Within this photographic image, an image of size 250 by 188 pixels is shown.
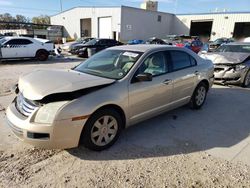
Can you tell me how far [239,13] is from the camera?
3534 cm

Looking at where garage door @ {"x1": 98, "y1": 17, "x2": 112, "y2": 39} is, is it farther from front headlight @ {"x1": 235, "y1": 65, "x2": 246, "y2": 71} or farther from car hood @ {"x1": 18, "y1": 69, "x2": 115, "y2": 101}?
car hood @ {"x1": 18, "y1": 69, "x2": 115, "y2": 101}

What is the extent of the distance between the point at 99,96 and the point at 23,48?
12.6 meters

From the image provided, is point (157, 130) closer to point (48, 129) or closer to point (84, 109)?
point (84, 109)

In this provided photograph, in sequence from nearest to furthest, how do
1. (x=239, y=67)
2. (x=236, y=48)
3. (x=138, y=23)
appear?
(x=239, y=67), (x=236, y=48), (x=138, y=23)

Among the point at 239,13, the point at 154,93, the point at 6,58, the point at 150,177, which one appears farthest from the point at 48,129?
the point at 239,13

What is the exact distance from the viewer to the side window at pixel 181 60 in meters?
4.66

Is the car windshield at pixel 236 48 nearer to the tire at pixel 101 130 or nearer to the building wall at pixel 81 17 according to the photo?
the tire at pixel 101 130

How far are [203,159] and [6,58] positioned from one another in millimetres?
13279

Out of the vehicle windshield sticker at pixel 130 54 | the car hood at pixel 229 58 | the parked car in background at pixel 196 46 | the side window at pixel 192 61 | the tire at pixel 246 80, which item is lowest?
the tire at pixel 246 80

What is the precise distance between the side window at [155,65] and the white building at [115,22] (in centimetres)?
2951

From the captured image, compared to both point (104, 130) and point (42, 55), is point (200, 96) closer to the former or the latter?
point (104, 130)

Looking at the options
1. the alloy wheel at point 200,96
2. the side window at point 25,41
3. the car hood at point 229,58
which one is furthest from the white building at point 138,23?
the alloy wheel at point 200,96

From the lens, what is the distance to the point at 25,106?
326cm

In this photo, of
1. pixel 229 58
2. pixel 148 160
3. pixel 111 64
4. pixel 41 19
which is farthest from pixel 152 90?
pixel 41 19
